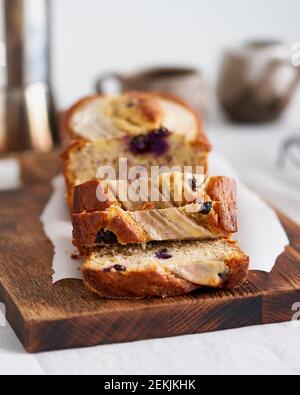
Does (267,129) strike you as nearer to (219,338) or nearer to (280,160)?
(280,160)

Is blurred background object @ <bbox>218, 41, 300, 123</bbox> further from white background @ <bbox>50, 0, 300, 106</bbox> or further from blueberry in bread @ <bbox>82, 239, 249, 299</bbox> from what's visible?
blueberry in bread @ <bbox>82, 239, 249, 299</bbox>

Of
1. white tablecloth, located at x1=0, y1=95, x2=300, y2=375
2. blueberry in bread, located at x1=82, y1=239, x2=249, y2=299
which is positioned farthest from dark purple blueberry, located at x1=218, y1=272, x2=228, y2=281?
white tablecloth, located at x1=0, y1=95, x2=300, y2=375

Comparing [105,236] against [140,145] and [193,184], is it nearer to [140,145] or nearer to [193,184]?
[193,184]

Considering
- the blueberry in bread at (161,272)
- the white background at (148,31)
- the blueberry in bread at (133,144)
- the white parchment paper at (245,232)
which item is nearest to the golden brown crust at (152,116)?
the blueberry in bread at (133,144)

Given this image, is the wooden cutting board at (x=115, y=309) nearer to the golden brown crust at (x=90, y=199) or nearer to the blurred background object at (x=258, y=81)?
the golden brown crust at (x=90, y=199)

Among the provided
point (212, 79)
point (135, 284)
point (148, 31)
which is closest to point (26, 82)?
point (135, 284)

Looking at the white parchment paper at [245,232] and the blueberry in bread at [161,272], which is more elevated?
the blueberry in bread at [161,272]
